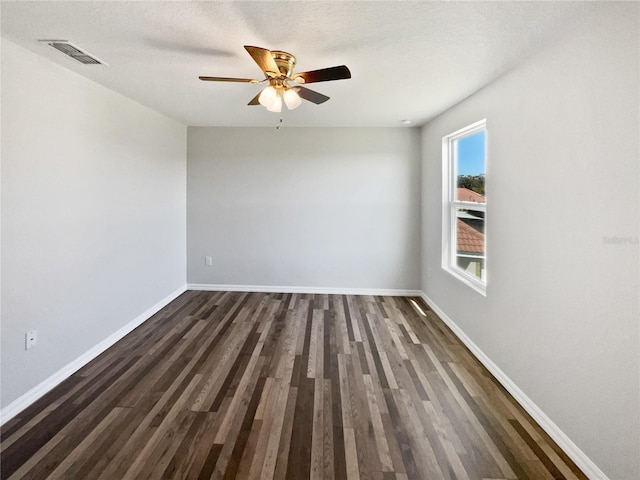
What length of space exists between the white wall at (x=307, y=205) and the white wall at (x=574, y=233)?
191 centimetres

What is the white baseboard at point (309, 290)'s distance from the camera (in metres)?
4.41

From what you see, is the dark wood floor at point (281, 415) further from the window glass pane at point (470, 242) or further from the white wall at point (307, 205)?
the white wall at point (307, 205)

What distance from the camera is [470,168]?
3174mm

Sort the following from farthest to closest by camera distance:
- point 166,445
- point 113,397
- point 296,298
Result: point 296,298 → point 113,397 → point 166,445

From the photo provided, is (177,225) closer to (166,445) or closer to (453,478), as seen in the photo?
(166,445)

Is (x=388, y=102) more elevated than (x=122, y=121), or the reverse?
(x=388, y=102)

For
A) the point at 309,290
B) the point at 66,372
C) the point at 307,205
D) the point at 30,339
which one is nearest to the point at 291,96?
the point at 307,205

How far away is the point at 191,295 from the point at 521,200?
4.14 metres

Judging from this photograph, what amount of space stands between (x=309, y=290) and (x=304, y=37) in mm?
3342

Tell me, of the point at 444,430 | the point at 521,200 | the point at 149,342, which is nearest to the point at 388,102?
the point at 521,200

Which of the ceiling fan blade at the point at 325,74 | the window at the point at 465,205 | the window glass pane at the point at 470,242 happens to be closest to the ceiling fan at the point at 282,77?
the ceiling fan blade at the point at 325,74

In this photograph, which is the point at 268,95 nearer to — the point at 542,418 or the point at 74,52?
the point at 74,52

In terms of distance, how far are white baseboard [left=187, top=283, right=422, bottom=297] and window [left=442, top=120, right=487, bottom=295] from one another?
3.26 feet

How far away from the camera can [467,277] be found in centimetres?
312
